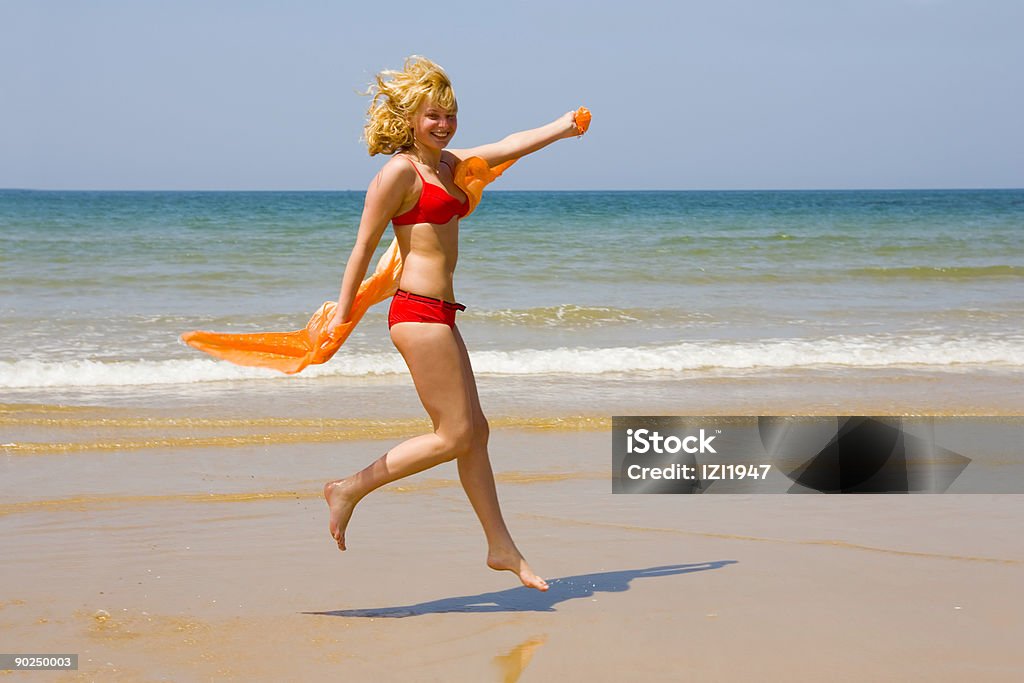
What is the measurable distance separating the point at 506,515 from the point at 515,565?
122 cm

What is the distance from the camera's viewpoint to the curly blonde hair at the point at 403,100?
12.5 ft

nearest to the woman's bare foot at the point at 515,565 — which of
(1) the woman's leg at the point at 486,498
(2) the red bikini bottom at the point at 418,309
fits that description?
(1) the woman's leg at the point at 486,498

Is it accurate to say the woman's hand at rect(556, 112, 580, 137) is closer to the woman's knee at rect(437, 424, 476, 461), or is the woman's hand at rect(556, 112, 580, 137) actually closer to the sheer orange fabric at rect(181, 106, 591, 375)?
the sheer orange fabric at rect(181, 106, 591, 375)

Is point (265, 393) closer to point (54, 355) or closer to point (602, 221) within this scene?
point (54, 355)

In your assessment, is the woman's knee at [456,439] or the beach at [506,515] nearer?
the beach at [506,515]

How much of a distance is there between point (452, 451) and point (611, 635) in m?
0.82

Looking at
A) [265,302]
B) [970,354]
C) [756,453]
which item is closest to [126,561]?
[756,453]

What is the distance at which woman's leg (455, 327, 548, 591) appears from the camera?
4051mm

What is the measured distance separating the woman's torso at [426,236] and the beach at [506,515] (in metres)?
1.16

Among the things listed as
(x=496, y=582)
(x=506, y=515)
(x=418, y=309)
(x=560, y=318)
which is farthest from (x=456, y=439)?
(x=560, y=318)

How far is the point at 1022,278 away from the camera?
1883 cm

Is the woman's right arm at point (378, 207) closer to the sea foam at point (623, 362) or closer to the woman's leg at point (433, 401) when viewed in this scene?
the woman's leg at point (433, 401)

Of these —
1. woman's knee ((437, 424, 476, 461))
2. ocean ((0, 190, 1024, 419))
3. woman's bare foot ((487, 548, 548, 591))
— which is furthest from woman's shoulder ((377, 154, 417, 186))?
ocean ((0, 190, 1024, 419))

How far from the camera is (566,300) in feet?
48.8
